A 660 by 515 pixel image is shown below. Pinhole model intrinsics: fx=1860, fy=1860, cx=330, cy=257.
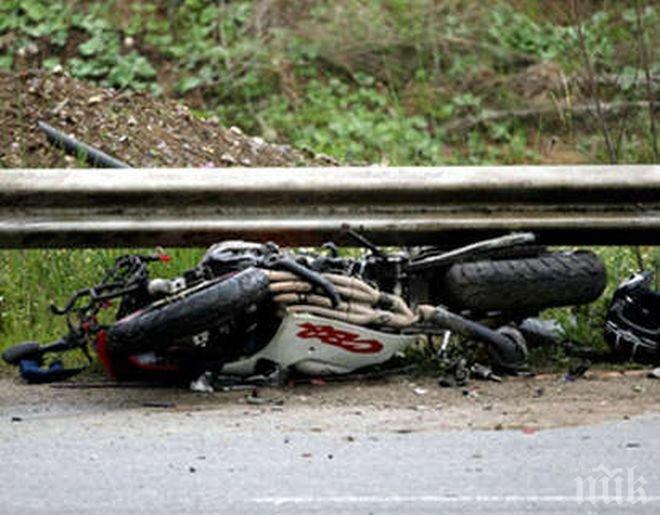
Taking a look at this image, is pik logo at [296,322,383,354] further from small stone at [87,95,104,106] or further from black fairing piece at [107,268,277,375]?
small stone at [87,95,104,106]

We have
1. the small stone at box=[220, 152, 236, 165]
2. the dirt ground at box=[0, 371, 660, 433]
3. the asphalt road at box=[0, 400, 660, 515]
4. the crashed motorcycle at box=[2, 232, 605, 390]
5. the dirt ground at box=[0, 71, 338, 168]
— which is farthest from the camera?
the small stone at box=[220, 152, 236, 165]

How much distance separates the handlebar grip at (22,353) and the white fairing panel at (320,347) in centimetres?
87

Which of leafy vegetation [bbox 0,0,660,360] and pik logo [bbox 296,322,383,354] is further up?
leafy vegetation [bbox 0,0,660,360]

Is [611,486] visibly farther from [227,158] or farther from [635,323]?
[227,158]

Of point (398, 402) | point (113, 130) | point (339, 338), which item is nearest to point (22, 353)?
point (339, 338)

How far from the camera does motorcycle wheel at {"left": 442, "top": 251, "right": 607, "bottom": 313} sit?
26.8 feet

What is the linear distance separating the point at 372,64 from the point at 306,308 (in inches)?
312

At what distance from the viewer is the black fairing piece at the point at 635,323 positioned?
8.32 metres

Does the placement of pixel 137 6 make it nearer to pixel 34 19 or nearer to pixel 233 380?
pixel 34 19

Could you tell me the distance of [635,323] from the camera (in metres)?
8.41

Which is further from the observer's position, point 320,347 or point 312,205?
point 312,205

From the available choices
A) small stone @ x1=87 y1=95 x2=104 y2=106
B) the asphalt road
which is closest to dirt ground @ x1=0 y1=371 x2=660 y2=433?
the asphalt road

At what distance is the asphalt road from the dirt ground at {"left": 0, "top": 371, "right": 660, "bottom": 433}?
4 cm

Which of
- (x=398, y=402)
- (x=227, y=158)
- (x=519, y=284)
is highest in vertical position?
(x=227, y=158)
